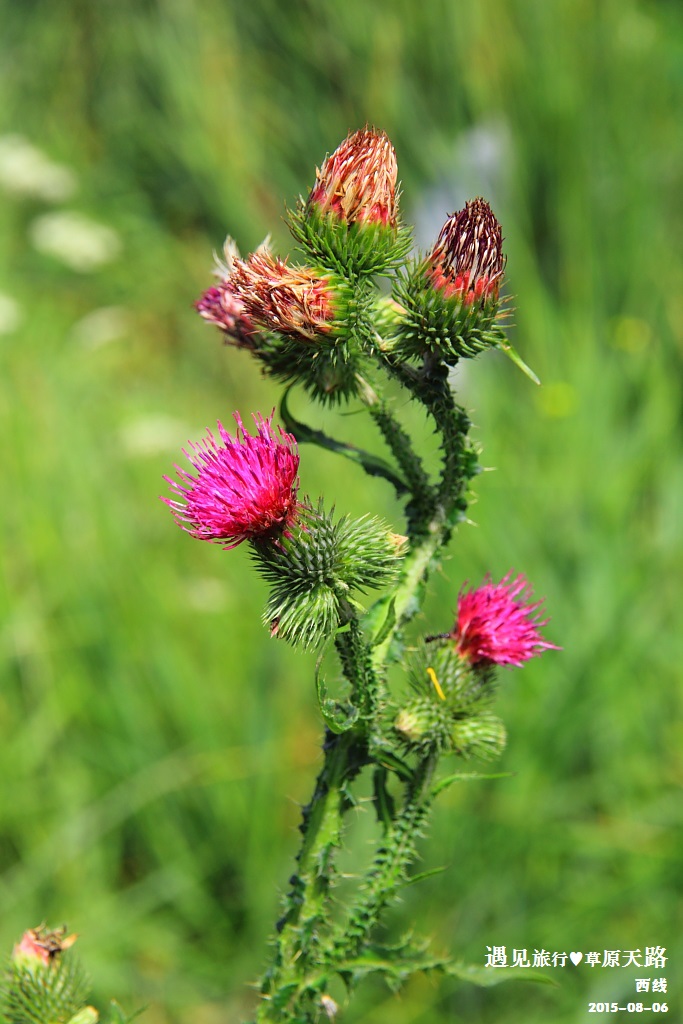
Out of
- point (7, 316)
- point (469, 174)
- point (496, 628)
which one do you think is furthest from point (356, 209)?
point (469, 174)

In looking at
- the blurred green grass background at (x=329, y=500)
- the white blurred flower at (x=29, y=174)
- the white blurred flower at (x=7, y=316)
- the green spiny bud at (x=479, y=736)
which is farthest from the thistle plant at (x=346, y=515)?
the white blurred flower at (x=29, y=174)

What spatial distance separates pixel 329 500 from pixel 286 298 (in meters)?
3.02

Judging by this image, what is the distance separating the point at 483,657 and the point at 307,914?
0.46 metres

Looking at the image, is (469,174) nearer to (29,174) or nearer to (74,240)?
(74,240)

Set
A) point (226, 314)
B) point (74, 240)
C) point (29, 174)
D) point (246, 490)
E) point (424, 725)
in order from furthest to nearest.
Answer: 1. point (29, 174)
2. point (74, 240)
3. point (226, 314)
4. point (424, 725)
5. point (246, 490)

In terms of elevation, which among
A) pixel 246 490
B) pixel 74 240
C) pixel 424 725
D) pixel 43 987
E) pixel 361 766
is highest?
pixel 74 240

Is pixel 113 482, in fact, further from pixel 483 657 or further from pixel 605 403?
pixel 483 657

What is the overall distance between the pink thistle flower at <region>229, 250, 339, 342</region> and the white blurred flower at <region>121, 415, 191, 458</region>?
2.70 metres

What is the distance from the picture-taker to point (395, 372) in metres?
1.24

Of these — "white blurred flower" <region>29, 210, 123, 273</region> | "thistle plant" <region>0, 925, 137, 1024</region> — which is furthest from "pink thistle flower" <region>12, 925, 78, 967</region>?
"white blurred flower" <region>29, 210, 123, 273</region>

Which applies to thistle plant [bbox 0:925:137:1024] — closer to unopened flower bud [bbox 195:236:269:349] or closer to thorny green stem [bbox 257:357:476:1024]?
thorny green stem [bbox 257:357:476:1024]

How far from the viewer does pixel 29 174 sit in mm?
5723

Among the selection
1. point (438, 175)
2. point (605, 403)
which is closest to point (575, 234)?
point (438, 175)

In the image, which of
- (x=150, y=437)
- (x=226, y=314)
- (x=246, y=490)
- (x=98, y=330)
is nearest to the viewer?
(x=246, y=490)
